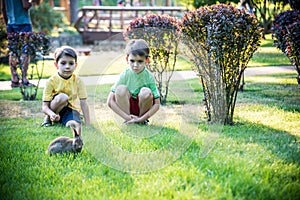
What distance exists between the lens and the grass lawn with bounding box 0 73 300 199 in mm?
2922

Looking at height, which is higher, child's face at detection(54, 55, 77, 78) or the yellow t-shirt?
child's face at detection(54, 55, 77, 78)

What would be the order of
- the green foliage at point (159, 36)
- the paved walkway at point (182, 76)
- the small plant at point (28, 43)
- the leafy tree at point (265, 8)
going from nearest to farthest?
the green foliage at point (159, 36)
the small plant at point (28, 43)
the paved walkway at point (182, 76)
the leafy tree at point (265, 8)

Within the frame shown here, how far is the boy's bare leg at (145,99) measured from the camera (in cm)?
460

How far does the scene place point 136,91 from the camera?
478 centimetres

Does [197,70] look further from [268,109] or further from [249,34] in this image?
[268,109]

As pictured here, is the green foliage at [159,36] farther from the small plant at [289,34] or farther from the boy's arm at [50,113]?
the boy's arm at [50,113]

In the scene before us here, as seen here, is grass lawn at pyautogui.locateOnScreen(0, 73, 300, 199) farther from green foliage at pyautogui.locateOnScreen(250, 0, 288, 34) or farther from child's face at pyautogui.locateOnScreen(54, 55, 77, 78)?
green foliage at pyautogui.locateOnScreen(250, 0, 288, 34)

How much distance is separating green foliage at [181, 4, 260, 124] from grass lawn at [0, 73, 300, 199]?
0.39 metres

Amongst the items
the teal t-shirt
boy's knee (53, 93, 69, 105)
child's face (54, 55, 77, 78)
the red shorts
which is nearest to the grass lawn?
the red shorts

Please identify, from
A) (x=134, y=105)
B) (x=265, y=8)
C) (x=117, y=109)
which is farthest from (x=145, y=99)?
(x=265, y=8)

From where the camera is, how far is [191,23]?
15.9 ft

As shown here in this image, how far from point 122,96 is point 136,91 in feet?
0.62

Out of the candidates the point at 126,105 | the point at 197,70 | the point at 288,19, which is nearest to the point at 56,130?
the point at 126,105

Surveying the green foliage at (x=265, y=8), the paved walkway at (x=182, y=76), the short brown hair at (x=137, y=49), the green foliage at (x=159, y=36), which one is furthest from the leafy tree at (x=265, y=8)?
the short brown hair at (x=137, y=49)
